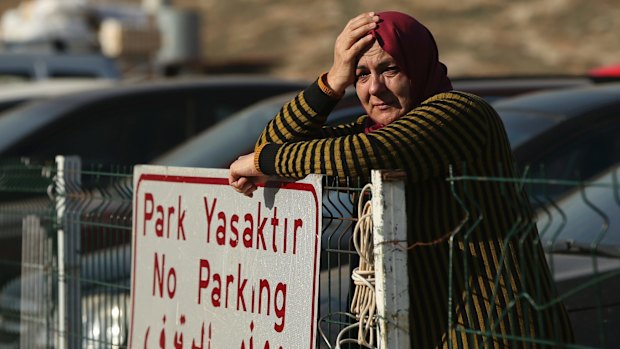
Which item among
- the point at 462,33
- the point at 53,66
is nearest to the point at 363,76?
the point at 53,66

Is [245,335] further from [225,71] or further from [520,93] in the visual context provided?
[225,71]

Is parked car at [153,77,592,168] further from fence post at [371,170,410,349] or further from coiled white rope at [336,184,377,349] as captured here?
fence post at [371,170,410,349]

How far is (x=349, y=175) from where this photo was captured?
3.28 meters

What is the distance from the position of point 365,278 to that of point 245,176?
0.51m

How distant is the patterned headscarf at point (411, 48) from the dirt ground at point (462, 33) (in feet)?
121

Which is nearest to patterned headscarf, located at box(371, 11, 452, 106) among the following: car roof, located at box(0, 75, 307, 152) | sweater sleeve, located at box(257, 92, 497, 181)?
sweater sleeve, located at box(257, 92, 497, 181)

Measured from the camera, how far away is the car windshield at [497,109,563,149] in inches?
225

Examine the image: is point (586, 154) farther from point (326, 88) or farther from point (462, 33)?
point (462, 33)

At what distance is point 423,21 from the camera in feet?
158

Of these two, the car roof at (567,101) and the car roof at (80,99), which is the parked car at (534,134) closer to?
the car roof at (567,101)

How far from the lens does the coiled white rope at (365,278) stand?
10.9 ft

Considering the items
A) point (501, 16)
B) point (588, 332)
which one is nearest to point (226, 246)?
point (588, 332)

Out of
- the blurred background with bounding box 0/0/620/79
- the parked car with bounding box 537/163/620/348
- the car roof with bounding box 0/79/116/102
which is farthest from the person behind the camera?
the blurred background with bounding box 0/0/620/79

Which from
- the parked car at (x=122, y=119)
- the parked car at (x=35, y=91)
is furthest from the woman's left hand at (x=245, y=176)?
the parked car at (x=35, y=91)
